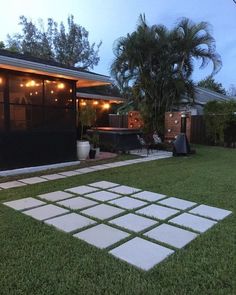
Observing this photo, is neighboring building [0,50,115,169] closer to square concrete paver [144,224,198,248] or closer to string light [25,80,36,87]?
string light [25,80,36,87]

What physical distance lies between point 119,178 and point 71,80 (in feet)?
10.5

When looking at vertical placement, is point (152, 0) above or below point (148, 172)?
above

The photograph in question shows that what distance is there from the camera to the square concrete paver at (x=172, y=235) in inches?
113

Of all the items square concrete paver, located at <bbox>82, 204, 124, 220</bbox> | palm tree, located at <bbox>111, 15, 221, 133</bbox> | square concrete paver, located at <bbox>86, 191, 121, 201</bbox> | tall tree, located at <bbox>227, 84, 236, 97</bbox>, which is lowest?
square concrete paver, located at <bbox>82, 204, 124, 220</bbox>

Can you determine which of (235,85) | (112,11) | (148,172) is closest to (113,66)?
(112,11)

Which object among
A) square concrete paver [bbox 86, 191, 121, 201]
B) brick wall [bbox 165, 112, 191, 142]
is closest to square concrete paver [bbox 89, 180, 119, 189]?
square concrete paver [bbox 86, 191, 121, 201]

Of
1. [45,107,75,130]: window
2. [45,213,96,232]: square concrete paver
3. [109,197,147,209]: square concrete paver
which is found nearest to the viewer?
[45,213,96,232]: square concrete paver

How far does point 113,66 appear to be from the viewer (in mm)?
11930

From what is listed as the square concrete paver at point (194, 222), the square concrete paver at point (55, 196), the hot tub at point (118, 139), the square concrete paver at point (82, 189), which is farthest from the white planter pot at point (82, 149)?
the square concrete paver at point (194, 222)

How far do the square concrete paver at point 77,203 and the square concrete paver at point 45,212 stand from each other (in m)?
0.16

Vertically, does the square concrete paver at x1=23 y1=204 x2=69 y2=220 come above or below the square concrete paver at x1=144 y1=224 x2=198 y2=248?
above

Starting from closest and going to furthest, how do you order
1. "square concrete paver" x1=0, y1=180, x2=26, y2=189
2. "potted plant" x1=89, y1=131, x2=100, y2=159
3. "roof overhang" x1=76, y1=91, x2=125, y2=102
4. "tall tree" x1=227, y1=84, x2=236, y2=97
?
1. "square concrete paver" x1=0, y1=180, x2=26, y2=189
2. "potted plant" x1=89, y1=131, x2=100, y2=159
3. "roof overhang" x1=76, y1=91, x2=125, y2=102
4. "tall tree" x1=227, y1=84, x2=236, y2=97

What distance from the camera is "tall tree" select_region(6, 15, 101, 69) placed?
2434 centimetres

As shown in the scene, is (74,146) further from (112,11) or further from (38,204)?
(112,11)
